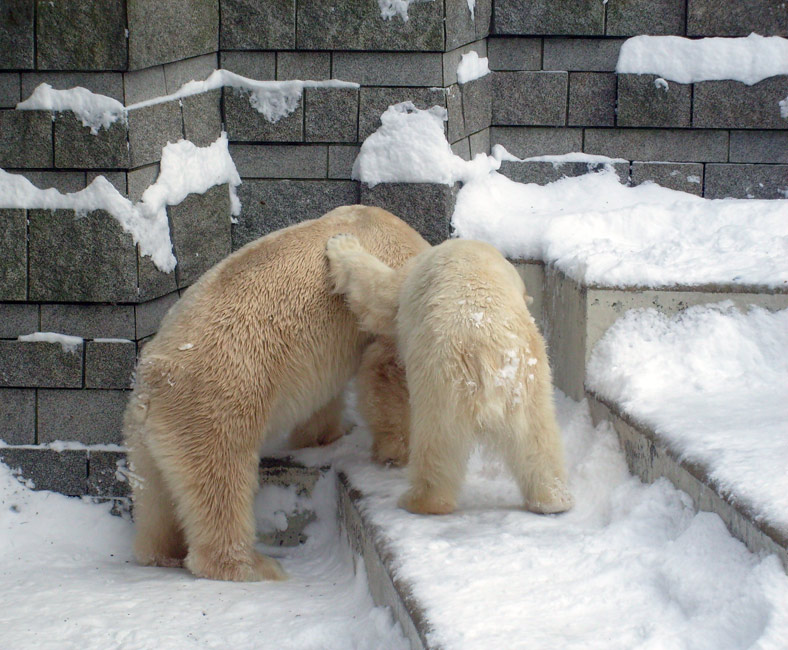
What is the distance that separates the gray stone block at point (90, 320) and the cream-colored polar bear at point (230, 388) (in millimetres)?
407

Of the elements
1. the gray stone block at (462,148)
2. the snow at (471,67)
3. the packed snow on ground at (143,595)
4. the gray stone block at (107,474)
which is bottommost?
the packed snow on ground at (143,595)

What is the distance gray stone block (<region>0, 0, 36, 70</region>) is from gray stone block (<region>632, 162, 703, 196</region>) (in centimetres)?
314

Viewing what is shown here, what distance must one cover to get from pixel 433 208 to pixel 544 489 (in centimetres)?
188

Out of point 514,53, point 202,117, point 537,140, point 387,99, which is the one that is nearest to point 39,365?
point 202,117

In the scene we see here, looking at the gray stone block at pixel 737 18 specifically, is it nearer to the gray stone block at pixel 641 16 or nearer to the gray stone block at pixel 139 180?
the gray stone block at pixel 641 16

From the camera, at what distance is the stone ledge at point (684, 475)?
2.37 metres

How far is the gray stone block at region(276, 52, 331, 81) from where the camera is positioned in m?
4.66

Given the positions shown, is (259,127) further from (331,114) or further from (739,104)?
(739,104)

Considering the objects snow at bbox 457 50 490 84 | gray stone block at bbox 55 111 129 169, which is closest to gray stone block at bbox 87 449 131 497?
gray stone block at bbox 55 111 129 169

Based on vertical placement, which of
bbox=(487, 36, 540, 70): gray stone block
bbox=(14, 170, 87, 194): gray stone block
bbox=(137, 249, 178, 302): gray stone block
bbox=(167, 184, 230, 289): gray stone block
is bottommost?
bbox=(137, 249, 178, 302): gray stone block

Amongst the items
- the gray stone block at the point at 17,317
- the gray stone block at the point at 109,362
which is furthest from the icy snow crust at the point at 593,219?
the gray stone block at the point at 17,317

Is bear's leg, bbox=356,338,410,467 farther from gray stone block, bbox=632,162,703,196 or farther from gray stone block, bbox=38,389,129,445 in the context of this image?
gray stone block, bbox=632,162,703,196

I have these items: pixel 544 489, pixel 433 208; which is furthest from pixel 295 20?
pixel 544 489

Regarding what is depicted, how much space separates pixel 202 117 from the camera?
452 cm
